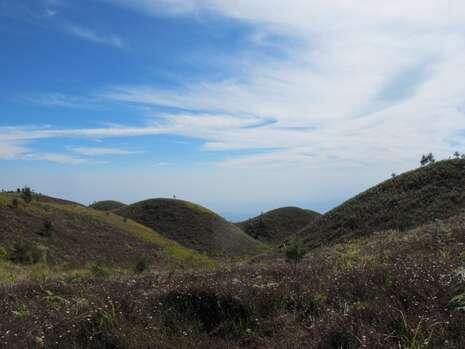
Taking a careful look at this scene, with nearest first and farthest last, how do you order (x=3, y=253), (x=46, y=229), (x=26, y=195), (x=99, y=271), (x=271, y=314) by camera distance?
(x=271, y=314)
(x=99, y=271)
(x=3, y=253)
(x=46, y=229)
(x=26, y=195)

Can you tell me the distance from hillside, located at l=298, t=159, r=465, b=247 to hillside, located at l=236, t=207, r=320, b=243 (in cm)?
4193

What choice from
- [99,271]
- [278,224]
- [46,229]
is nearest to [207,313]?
[99,271]

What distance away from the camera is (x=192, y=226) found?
65938mm

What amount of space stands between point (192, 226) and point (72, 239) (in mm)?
32885

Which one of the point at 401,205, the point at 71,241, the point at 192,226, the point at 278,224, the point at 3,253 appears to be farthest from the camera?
the point at 278,224

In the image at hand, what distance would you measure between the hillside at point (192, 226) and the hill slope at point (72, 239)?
39.0 feet

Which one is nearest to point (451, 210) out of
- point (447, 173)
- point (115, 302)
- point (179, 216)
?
point (447, 173)

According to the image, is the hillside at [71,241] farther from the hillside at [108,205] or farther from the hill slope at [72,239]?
the hillside at [108,205]

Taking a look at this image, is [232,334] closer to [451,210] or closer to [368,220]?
[451,210]

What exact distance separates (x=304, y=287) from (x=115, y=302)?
284 cm

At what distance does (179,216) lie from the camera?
2724 inches

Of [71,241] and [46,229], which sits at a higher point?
[46,229]

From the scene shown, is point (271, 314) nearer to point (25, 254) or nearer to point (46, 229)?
point (25, 254)

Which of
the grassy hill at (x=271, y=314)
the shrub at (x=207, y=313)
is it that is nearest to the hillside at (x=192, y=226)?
the grassy hill at (x=271, y=314)
